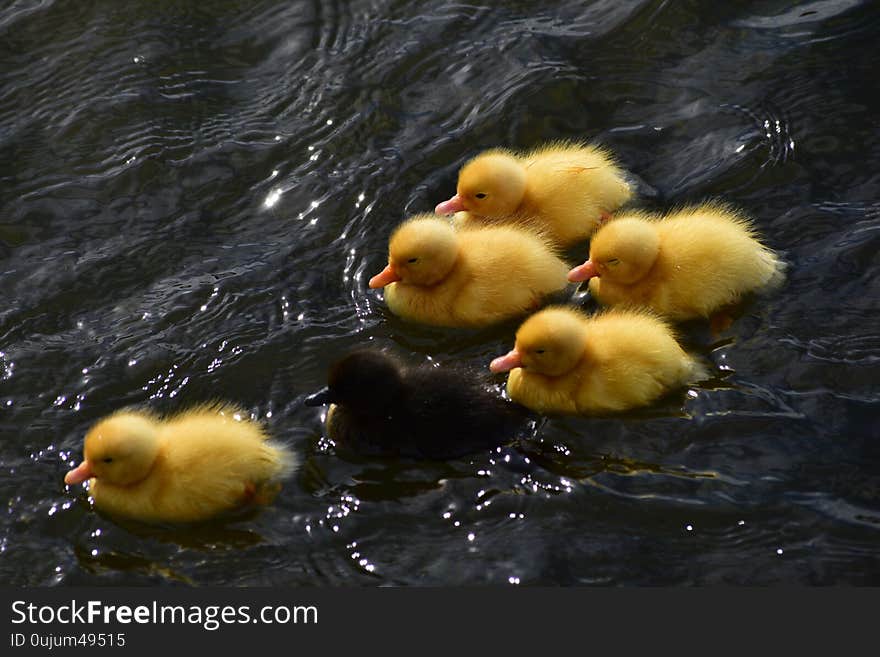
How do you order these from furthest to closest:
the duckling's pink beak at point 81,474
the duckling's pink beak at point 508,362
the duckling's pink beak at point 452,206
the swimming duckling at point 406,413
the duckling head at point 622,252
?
the duckling's pink beak at point 452,206
the duckling head at point 622,252
the duckling's pink beak at point 508,362
the swimming duckling at point 406,413
the duckling's pink beak at point 81,474

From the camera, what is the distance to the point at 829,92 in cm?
546

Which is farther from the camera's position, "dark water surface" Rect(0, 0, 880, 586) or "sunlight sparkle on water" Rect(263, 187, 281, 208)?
"sunlight sparkle on water" Rect(263, 187, 281, 208)

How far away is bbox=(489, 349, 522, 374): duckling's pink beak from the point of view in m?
4.17

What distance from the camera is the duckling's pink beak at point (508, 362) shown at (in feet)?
13.7

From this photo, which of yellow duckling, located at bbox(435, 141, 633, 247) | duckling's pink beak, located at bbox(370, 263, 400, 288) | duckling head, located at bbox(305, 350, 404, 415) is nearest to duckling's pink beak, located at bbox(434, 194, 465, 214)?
yellow duckling, located at bbox(435, 141, 633, 247)

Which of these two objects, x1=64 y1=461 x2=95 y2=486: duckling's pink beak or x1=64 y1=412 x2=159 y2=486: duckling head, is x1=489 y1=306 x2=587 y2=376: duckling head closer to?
x1=64 y1=412 x2=159 y2=486: duckling head

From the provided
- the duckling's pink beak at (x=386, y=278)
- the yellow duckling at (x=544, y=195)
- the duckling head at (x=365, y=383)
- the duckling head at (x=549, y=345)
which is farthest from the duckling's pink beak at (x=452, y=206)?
the duckling head at (x=365, y=383)

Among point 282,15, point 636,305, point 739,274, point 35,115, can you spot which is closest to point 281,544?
point 636,305

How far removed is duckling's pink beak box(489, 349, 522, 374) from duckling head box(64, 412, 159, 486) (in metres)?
1.09

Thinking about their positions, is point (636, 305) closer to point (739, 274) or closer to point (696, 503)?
point (739, 274)

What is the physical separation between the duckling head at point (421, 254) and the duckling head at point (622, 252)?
1.46ft

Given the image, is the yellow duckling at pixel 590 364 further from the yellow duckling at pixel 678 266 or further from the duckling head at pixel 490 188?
the duckling head at pixel 490 188

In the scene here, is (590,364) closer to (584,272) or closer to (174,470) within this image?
(584,272)

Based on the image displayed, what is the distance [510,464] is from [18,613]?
1497 millimetres
